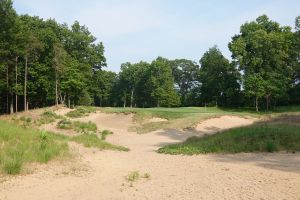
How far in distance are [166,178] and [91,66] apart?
53.8 metres

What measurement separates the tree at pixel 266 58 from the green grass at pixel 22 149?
4481 centimetres

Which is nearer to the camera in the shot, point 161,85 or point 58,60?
point 58,60

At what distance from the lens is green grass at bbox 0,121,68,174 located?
39.8 ft

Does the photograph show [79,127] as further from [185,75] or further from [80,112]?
[185,75]

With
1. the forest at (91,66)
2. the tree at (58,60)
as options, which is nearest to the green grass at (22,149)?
the forest at (91,66)

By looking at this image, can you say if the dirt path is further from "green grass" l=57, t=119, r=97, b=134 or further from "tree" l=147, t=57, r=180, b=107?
"tree" l=147, t=57, r=180, b=107

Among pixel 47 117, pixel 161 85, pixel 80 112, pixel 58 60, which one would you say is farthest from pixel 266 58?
pixel 47 117

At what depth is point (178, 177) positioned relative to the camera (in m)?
12.3

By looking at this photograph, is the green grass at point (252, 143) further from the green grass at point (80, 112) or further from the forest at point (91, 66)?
the forest at point (91, 66)

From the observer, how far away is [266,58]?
5922cm

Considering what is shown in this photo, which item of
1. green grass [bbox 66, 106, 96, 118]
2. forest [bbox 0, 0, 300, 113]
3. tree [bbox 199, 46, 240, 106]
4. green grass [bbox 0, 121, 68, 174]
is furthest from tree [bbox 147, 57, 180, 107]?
green grass [bbox 0, 121, 68, 174]

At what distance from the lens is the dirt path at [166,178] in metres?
9.85

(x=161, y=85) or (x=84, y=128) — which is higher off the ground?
(x=161, y=85)

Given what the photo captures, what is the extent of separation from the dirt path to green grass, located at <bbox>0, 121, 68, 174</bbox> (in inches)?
21.7
